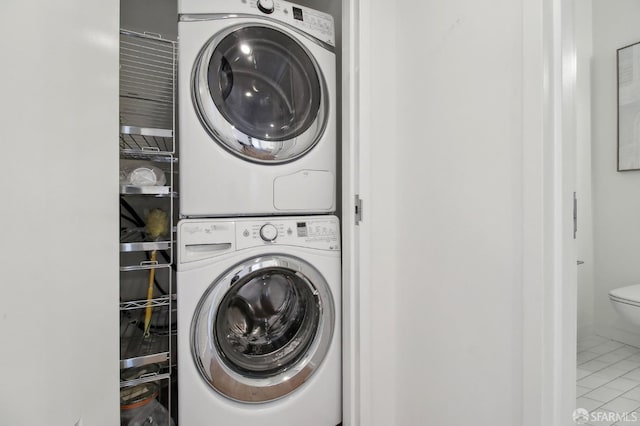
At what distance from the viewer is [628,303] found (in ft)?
5.63

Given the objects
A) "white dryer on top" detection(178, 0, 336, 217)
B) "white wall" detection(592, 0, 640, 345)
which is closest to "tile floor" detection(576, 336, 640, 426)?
"white wall" detection(592, 0, 640, 345)

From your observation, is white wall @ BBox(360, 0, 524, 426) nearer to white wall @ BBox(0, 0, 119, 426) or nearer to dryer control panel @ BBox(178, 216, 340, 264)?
dryer control panel @ BBox(178, 216, 340, 264)

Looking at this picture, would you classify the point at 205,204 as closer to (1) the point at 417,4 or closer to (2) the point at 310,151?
(2) the point at 310,151

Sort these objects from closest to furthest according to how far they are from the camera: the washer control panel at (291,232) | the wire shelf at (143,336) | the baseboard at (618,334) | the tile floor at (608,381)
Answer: the wire shelf at (143,336) < the washer control panel at (291,232) < the tile floor at (608,381) < the baseboard at (618,334)

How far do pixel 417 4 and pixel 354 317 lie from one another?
113 cm

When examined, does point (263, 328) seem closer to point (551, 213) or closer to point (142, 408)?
point (142, 408)

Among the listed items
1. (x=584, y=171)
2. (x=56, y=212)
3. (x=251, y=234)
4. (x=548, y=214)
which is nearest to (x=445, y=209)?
(x=548, y=214)

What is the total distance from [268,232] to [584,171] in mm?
2458

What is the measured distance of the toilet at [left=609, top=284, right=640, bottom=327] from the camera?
5.53 feet

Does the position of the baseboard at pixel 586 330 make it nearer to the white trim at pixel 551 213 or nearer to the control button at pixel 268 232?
the white trim at pixel 551 213

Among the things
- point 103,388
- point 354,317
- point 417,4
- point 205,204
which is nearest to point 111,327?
point 103,388

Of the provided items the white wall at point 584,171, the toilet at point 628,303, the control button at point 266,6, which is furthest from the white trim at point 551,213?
the white wall at point 584,171

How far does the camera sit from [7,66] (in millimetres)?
342

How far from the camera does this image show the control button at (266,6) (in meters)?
1.11
